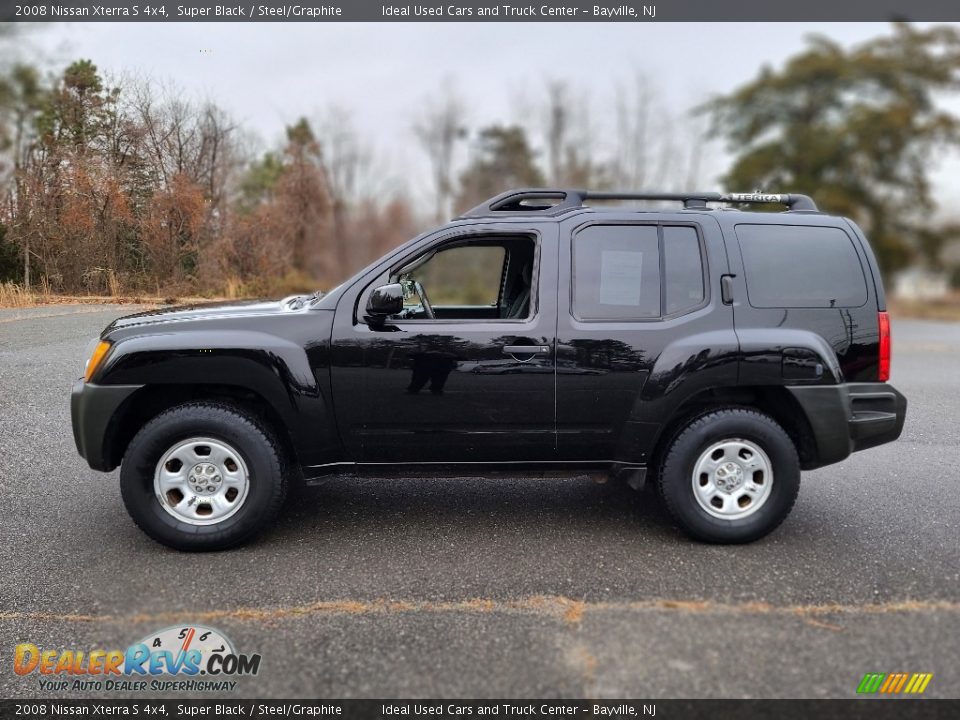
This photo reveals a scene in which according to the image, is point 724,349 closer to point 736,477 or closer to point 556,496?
point 736,477

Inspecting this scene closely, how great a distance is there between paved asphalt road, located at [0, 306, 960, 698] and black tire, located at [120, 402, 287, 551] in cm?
14

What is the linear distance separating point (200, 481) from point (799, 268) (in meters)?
3.64

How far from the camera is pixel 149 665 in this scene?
8.18ft

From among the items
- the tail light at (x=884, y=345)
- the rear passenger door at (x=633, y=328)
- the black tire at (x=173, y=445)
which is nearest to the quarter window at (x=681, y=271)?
the rear passenger door at (x=633, y=328)

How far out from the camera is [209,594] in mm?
3021

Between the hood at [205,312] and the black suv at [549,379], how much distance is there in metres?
0.04

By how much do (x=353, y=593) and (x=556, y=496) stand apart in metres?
1.84

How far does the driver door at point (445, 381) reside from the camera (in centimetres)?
357

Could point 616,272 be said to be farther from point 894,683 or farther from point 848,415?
point 894,683

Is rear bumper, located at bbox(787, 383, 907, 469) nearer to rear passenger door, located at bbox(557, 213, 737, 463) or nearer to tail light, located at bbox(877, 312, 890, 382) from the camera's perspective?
tail light, located at bbox(877, 312, 890, 382)

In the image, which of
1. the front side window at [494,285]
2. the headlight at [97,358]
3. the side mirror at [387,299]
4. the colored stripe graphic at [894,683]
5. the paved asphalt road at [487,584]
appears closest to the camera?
the colored stripe graphic at [894,683]

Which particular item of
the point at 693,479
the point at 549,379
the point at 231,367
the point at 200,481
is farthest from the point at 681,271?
the point at 200,481

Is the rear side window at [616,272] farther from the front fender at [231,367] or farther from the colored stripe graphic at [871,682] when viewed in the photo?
the colored stripe graphic at [871,682]
